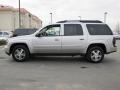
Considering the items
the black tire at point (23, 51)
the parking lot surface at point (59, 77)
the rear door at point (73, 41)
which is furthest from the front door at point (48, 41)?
the parking lot surface at point (59, 77)

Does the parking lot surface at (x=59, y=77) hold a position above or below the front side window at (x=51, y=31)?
below

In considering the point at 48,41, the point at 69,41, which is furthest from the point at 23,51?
the point at 69,41

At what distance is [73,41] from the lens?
1148 cm

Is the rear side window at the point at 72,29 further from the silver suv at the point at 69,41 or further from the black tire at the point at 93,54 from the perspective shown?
the black tire at the point at 93,54

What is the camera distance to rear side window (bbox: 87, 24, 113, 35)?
1171cm

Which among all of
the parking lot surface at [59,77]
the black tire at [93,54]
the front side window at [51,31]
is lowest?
the parking lot surface at [59,77]

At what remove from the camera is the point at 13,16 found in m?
66.6

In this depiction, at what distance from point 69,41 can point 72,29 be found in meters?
0.60

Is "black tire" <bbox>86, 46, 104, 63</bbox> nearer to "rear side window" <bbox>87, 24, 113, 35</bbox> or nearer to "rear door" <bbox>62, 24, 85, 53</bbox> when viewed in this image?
"rear door" <bbox>62, 24, 85, 53</bbox>

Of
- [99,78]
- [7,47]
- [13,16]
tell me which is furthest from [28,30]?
[13,16]

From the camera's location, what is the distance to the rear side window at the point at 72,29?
1162 centimetres

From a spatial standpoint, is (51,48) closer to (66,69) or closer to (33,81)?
(66,69)

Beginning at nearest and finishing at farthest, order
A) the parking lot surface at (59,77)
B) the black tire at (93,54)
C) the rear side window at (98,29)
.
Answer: the parking lot surface at (59,77) → the black tire at (93,54) → the rear side window at (98,29)

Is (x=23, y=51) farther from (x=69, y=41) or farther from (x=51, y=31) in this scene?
(x=69, y=41)
